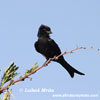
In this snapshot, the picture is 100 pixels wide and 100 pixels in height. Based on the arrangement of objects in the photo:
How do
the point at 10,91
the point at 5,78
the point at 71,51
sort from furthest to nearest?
the point at 71,51
the point at 5,78
the point at 10,91

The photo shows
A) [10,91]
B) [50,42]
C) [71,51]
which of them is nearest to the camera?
[10,91]

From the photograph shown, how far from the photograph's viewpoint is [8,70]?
2.32 meters

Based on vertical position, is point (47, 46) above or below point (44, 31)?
below

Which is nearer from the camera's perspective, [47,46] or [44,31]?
[47,46]

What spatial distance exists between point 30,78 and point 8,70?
32 centimetres

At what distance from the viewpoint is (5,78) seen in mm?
2252

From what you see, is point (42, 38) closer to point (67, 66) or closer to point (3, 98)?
point (67, 66)

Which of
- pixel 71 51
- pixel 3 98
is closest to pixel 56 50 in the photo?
pixel 71 51

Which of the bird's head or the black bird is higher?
the bird's head

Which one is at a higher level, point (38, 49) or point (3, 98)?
point (38, 49)

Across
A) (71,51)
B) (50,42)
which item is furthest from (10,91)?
(50,42)

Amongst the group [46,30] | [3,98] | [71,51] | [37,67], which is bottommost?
[3,98]

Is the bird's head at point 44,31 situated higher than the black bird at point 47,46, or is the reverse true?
the bird's head at point 44,31

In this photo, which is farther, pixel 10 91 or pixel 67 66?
pixel 67 66
